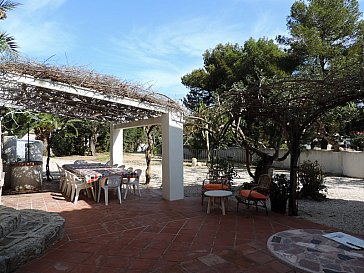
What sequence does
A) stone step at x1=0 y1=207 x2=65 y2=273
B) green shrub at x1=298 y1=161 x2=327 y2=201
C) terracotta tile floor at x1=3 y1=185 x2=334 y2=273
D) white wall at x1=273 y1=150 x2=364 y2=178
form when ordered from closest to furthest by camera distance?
1. stone step at x1=0 y1=207 x2=65 y2=273
2. terracotta tile floor at x1=3 y1=185 x2=334 y2=273
3. green shrub at x1=298 y1=161 x2=327 y2=201
4. white wall at x1=273 y1=150 x2=364 y2=178

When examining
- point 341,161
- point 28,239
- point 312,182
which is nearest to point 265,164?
point 312,182

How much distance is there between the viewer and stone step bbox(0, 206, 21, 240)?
3.79 metres

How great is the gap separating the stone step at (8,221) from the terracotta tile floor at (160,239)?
69 centimetres

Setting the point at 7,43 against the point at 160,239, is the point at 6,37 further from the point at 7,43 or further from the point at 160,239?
the point at 160,239

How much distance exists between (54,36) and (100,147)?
63.1 feet

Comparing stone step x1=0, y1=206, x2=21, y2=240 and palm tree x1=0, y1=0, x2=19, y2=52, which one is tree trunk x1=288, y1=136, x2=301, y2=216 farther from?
palm tree x1=0, y1=0, x2=19, y2=52

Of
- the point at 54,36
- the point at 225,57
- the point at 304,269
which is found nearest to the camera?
the point at 304,269

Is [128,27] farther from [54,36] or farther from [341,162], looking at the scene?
[341,162]

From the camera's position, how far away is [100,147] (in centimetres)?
2612

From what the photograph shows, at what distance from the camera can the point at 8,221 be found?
13.1ft

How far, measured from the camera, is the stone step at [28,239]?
3258mm

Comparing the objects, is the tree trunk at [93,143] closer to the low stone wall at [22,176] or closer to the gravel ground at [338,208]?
the low stone wall at [22,176]

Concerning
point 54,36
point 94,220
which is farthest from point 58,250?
point 54,36

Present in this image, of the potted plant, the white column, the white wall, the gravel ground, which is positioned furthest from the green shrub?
the white column
